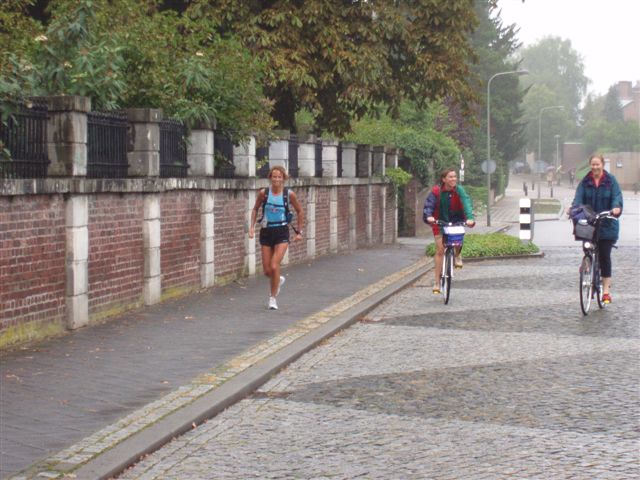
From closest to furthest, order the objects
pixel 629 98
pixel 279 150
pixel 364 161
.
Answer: pixel 279 150 < pixel 364 161 < pixel 629 98

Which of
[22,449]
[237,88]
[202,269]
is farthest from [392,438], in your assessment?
[237,88]

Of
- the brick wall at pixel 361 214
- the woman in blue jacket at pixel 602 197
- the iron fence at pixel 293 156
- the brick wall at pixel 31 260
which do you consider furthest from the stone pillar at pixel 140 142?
the brick wall at pixel 361 214

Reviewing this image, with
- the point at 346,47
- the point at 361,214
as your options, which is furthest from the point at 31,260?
the point at 361,214

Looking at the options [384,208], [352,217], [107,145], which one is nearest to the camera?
[107,145]

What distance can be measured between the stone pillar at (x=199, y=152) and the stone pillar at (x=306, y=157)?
6525 millimetres

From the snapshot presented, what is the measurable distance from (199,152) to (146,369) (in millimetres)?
7197

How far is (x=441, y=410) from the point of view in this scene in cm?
802

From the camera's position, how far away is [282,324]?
490 inches

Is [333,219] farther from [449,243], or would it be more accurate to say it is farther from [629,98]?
[629,98]

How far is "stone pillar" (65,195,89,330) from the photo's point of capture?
1148 cm

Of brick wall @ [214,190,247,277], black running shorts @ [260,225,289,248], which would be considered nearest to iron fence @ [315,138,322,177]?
brick wall @ [214,190,247,277]

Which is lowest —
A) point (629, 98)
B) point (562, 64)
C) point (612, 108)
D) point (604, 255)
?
point (604, 255)

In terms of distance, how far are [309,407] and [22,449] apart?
239cm

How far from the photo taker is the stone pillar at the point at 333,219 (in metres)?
24.5
